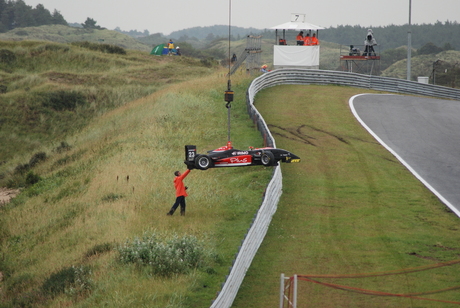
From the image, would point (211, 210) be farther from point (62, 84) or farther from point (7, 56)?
point (7, 56)

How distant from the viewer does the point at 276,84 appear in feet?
140

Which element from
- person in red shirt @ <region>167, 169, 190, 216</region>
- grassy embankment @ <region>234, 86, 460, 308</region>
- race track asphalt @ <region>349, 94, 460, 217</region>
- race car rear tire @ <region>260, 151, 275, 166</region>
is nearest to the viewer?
grassy embankment @ <region>234, 86, 460, 308</region>

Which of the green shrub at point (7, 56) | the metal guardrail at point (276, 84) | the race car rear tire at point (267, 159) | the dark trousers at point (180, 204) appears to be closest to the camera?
the metal guardrail at point (276, 84)

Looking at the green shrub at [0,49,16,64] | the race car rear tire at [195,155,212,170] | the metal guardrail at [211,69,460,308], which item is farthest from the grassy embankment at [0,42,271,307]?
the green shrub at [0,49,16,64]

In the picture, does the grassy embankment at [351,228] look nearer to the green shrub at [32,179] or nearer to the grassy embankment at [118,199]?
the grassy embankment at [118,199]

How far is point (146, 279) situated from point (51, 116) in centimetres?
3447

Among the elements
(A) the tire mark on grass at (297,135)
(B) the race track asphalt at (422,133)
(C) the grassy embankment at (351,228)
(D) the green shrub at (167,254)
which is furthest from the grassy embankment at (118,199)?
(B) the race track asphalt at (422,133)

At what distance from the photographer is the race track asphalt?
23.0 m

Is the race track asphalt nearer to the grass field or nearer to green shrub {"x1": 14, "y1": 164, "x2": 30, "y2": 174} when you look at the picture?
the grass field

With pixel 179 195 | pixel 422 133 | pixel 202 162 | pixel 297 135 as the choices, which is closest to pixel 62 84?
pixel 297 135

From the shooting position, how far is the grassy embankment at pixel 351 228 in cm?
1414

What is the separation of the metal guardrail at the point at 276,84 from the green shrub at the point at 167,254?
1.36 meters

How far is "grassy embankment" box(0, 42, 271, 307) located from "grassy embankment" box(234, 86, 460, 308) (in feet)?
4.12

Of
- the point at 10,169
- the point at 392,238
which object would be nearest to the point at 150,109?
the point at 10,169
